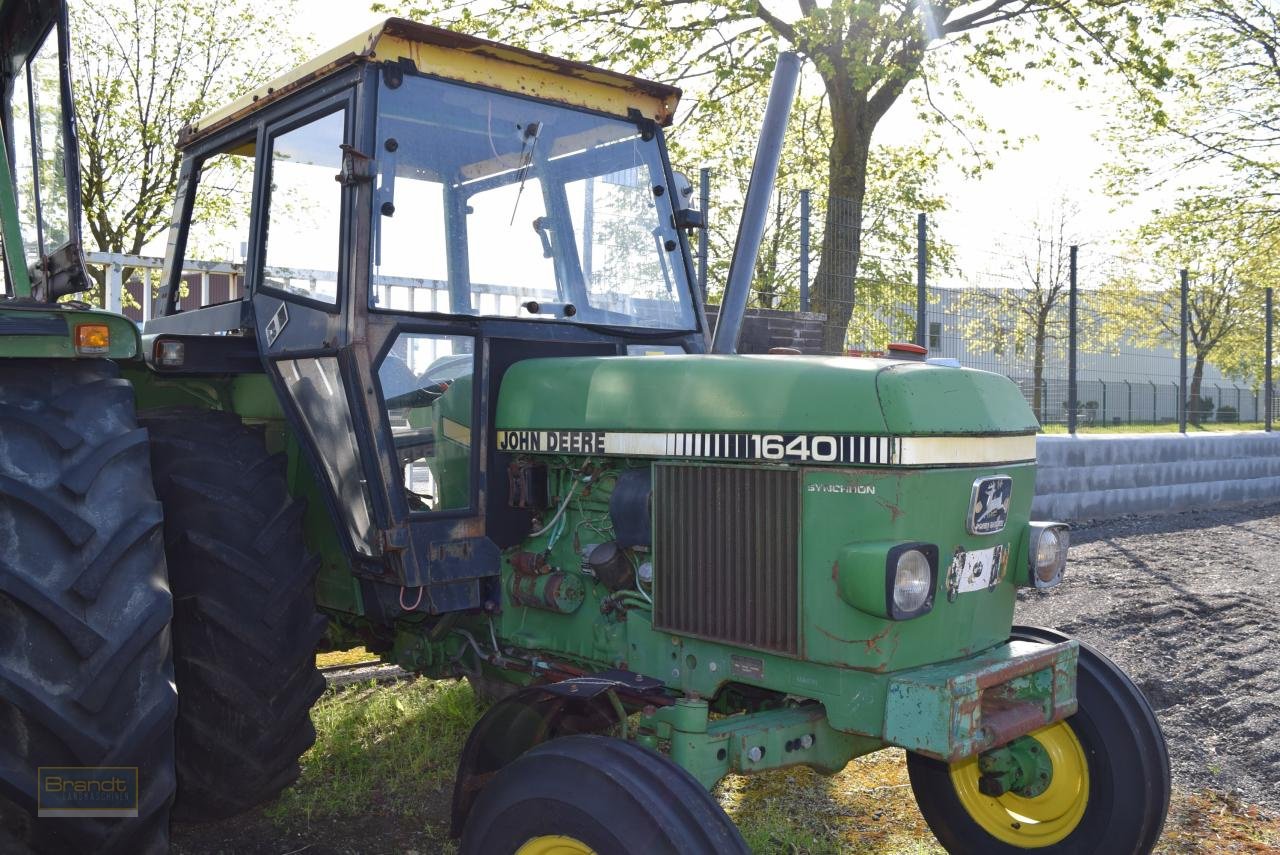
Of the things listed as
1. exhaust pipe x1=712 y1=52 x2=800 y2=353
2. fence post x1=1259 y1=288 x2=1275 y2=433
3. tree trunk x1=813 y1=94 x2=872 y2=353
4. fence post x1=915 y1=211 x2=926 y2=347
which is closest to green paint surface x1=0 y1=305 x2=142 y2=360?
exhaust pipe x1=712 y1=52 x2=800 y2=353

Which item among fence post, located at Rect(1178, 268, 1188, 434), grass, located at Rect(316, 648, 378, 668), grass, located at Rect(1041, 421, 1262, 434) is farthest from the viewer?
fence post, located at Rect(1178, 268, 1188, 434)

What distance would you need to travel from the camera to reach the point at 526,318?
3.49m

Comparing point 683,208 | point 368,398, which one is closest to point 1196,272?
point 683,208

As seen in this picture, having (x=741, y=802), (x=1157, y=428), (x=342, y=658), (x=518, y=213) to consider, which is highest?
(x=518, y=213)

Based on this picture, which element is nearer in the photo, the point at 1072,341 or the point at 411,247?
the point at 411,247

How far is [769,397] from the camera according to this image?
280cm

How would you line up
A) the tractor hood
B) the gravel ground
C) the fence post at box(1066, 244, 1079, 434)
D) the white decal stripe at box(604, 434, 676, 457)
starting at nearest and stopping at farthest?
the tractor hood, the white decal stripe at box(604, 434, 676, 457), the gravel ground, the fence post at box(1066, 244, 1079, 434)

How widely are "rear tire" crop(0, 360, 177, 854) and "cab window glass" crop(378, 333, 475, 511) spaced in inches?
29.7

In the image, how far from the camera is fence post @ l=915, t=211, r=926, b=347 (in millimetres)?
8258

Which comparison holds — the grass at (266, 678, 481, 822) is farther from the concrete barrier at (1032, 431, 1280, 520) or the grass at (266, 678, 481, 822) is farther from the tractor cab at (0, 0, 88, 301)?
the concrete barrier at (1032, 431, 1280, 520)

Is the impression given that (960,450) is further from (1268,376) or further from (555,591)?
(1268,376)

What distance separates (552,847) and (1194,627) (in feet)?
15.8

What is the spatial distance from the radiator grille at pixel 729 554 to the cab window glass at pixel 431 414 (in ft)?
2.32

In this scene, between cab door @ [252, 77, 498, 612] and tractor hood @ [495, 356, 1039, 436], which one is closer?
tractor hood @ [495, 356, 1039, 436]
